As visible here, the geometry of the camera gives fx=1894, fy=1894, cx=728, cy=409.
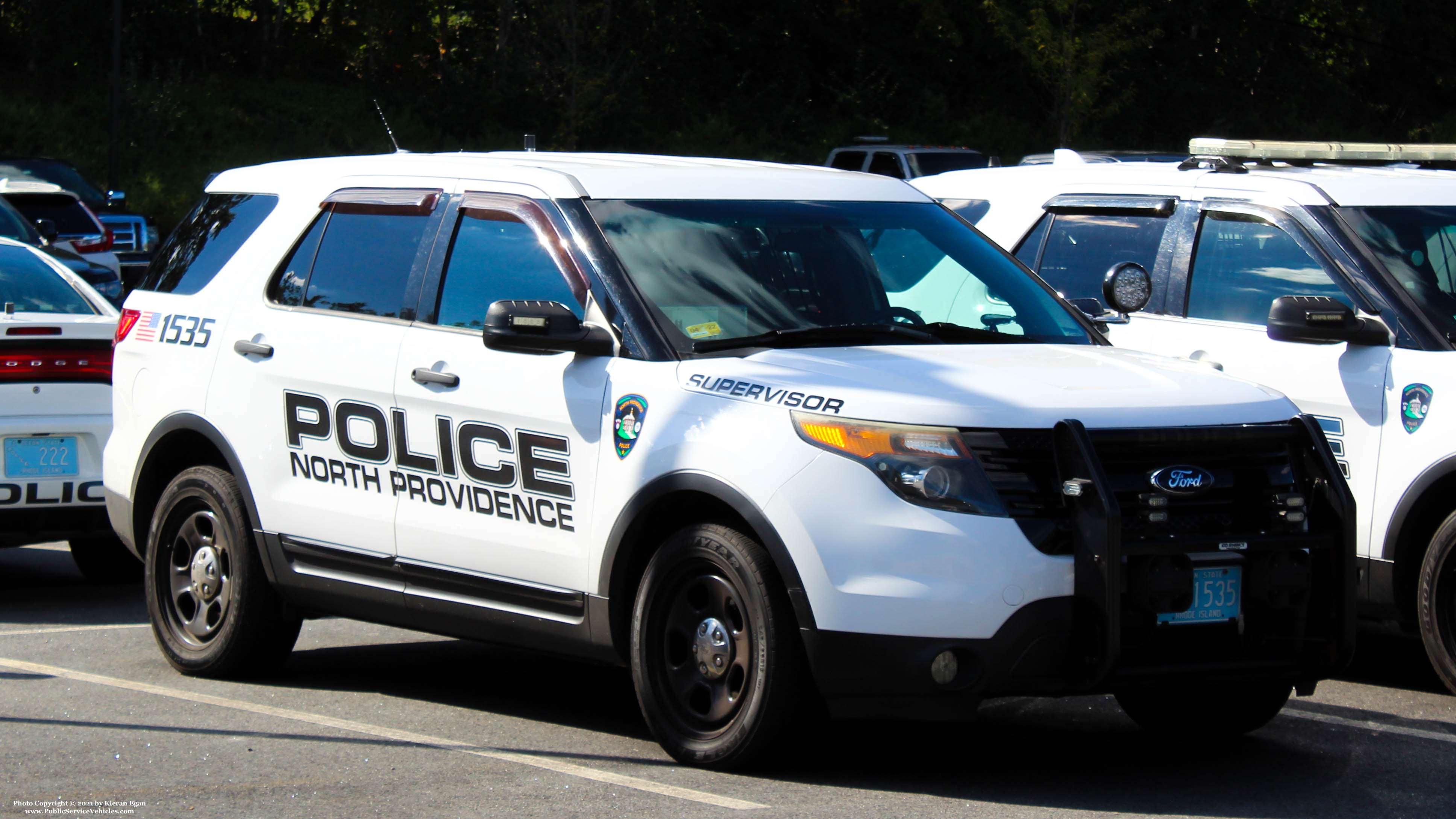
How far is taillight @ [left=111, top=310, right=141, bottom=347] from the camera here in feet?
25.2

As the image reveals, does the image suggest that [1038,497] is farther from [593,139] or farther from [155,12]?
[155,12]

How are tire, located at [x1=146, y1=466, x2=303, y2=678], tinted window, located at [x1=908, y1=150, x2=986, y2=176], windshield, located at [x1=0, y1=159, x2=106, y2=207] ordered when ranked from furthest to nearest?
tinted window, located at [x1=908, y1=150, x2=986, y2=176] → windshield, located at [x1=0, y1=159, x2=106, y2=207] → tire, located at [x1=146, y1=466, x2=303, y2=678]

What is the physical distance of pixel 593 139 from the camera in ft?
130

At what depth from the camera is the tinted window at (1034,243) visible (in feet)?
29.0

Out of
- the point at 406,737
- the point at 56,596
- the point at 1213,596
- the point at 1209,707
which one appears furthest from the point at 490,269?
the point at 56,596

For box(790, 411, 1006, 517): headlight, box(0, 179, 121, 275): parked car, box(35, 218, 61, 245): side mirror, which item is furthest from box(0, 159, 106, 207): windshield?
box(790, 411, 1006, 517): headlight

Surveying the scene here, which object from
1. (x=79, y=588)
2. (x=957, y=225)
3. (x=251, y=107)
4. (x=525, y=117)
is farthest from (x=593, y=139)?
(x=957, y=225)

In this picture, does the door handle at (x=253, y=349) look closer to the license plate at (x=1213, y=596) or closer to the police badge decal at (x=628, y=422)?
the police badge decal at (x=628, y=422)

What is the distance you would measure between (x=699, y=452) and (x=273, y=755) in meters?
1.67

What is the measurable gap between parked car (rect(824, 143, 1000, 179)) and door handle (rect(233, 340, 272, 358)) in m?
22.8

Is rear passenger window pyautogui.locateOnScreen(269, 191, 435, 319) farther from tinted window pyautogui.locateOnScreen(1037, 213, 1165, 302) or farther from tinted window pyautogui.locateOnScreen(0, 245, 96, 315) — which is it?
tinted window pyautogui.locateOnScreen(1037, 213, 1165, 302)

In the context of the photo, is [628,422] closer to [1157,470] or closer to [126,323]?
[1157,470]

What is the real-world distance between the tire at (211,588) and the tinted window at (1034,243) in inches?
149

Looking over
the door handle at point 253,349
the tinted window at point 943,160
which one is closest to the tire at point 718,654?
the door handle at point 253,349
